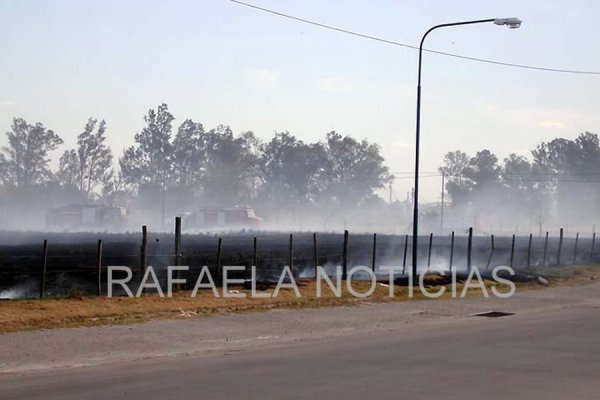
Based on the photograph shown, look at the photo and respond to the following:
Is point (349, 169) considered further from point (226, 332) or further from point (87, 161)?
point (226, 332)

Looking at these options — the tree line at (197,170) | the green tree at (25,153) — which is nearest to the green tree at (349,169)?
the tree line at (197,170)

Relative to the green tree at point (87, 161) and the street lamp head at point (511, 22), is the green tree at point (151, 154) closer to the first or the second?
the green tree at point (87, 161)

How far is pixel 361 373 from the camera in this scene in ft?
43.1

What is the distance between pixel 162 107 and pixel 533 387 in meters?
125

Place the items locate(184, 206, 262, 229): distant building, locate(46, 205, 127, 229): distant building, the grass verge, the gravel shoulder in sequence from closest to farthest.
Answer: the gravel shoulder
the grass verge
locate(46, 205, 127, 229): distant building
locate(184, 206, 262, 229): distant building

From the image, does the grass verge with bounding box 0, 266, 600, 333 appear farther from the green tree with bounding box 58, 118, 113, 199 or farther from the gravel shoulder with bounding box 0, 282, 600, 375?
the green tree with bounding box 58, 118, 113, 199

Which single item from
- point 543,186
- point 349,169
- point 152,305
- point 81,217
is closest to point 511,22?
point 152,305

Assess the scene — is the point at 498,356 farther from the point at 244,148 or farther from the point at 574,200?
the point at 574,200

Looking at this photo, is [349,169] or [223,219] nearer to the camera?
[223,219]

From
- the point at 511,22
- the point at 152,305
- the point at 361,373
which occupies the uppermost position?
the point at 511,22

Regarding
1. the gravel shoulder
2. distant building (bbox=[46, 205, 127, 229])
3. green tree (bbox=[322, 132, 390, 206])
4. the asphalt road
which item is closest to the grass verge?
the gravel shoulder

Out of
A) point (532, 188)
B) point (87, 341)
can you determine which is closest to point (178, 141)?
point (532, 188)

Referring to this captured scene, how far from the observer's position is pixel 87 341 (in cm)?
1703

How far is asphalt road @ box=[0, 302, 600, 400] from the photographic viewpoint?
1147 cm
